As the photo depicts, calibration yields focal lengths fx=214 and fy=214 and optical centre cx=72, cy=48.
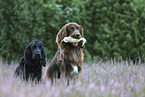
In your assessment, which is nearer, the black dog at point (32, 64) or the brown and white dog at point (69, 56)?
the brown and white dog at point (69, 56)

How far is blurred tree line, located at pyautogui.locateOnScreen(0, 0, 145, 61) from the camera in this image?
9602 mm

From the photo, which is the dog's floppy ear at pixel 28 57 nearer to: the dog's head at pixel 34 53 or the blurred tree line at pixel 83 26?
the dog's head at pixel 34 53

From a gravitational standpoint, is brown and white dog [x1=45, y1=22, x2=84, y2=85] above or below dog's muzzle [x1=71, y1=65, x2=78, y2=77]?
above

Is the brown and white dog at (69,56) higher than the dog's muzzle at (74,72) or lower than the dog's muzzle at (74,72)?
higher

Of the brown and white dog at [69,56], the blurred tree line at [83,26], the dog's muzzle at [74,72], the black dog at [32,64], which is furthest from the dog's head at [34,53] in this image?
the blurred tree line at [83,26]

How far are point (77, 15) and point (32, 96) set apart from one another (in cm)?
718

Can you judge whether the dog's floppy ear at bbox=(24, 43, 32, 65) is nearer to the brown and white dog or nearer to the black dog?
the black dog

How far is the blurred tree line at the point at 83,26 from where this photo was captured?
9.60 meters

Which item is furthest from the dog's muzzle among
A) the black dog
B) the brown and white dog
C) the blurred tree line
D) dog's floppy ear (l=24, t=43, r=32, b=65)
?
Result: the blurred tree line

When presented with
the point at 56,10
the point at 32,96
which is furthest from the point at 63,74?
the point at 56,10

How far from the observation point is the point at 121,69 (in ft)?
18.2

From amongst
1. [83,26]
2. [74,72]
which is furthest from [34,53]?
[83,26]

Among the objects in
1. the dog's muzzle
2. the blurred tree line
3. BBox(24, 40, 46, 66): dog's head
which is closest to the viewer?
the dog's muzzle

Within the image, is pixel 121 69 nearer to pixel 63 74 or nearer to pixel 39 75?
pixel 63 74
